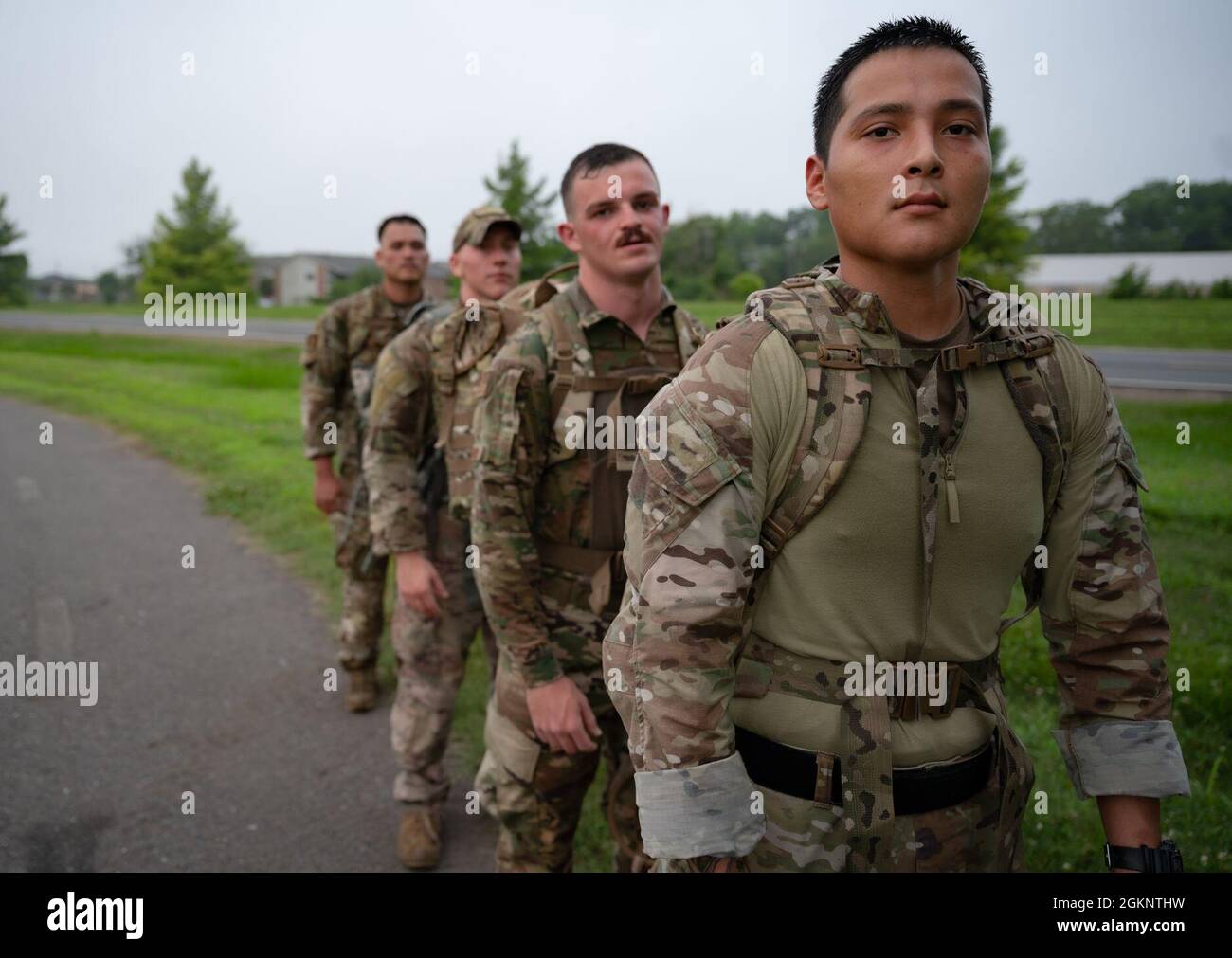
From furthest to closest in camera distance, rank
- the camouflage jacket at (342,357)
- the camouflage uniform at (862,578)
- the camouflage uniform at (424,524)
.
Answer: the camouflage jacket at (342,357) < the camouflage uniform at (424,524) < the camouflage uniform at (862,578)

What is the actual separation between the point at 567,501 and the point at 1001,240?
26.5 metres

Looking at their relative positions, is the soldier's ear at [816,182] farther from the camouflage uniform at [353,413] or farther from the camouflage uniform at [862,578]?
the camouflage uniform at [353,413]

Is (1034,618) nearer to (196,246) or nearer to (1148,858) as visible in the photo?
(1148,858)

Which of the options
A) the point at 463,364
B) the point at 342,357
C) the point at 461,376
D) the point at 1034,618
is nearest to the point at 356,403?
the point at 342,357

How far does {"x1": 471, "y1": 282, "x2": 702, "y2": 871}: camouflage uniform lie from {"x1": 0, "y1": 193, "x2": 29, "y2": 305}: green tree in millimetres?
35943

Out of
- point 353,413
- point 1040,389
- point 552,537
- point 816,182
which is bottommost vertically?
point 552,537

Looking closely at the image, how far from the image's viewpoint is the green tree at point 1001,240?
24.2m

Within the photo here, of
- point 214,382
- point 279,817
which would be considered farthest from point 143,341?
point 279,817

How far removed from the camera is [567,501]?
115 inches

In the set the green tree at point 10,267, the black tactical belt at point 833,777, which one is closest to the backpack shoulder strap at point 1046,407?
the black tactical belt at point 833,777

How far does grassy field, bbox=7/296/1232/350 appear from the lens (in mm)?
13350

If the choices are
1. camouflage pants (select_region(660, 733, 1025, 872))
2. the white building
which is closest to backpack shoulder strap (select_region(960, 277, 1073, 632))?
camouflage pants (select_region(660, 733, 1025, 872))

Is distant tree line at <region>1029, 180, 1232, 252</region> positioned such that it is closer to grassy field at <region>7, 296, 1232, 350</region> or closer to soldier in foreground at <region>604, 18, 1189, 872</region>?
grassy field at <region>7, 296, 1232, 350</region>

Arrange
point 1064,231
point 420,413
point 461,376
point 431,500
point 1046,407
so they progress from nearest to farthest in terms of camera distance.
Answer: point 1046,407 < point 461,376 < point 420,413 < point 431,500 < point 1064,231
